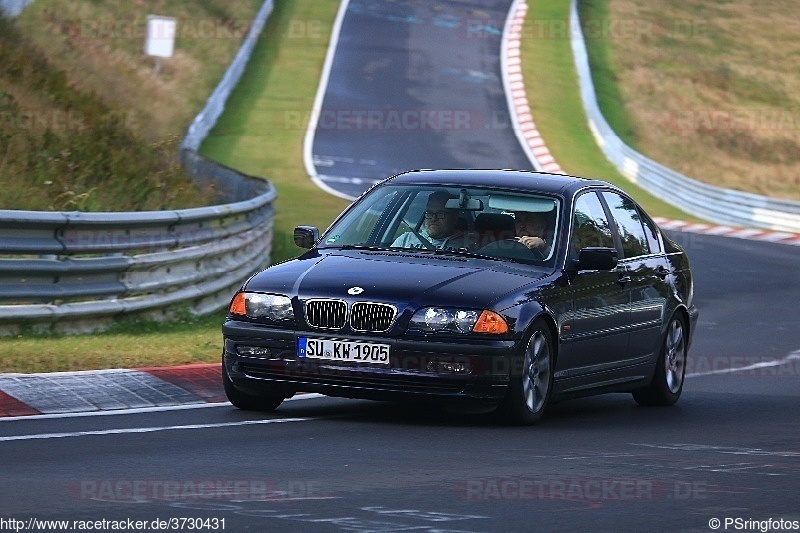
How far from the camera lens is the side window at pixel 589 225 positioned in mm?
10852

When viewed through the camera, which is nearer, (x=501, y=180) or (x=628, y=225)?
(x=501, y=180)

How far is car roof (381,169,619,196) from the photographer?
35.7ft

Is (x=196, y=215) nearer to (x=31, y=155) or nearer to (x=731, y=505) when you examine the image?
(x=31, y=155)

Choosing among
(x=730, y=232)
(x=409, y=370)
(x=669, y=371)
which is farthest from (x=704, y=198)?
(x=409, y=370)

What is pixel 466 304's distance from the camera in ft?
31.1

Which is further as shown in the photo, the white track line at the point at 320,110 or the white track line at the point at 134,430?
the white track line at the point at 320,110

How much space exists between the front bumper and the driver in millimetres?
1161

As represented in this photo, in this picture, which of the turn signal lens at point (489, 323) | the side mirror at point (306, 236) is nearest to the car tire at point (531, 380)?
the turn signal lens at point (489, 323)

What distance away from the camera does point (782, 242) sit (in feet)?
105

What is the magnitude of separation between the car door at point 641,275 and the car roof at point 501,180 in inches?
19.9

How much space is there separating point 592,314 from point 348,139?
28259 millimetres

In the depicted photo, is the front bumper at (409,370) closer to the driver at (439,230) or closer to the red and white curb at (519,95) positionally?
the driver at (439,230)

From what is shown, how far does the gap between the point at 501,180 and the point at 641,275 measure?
1.31 m

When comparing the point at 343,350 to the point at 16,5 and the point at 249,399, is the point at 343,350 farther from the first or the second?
the point at 16,5
